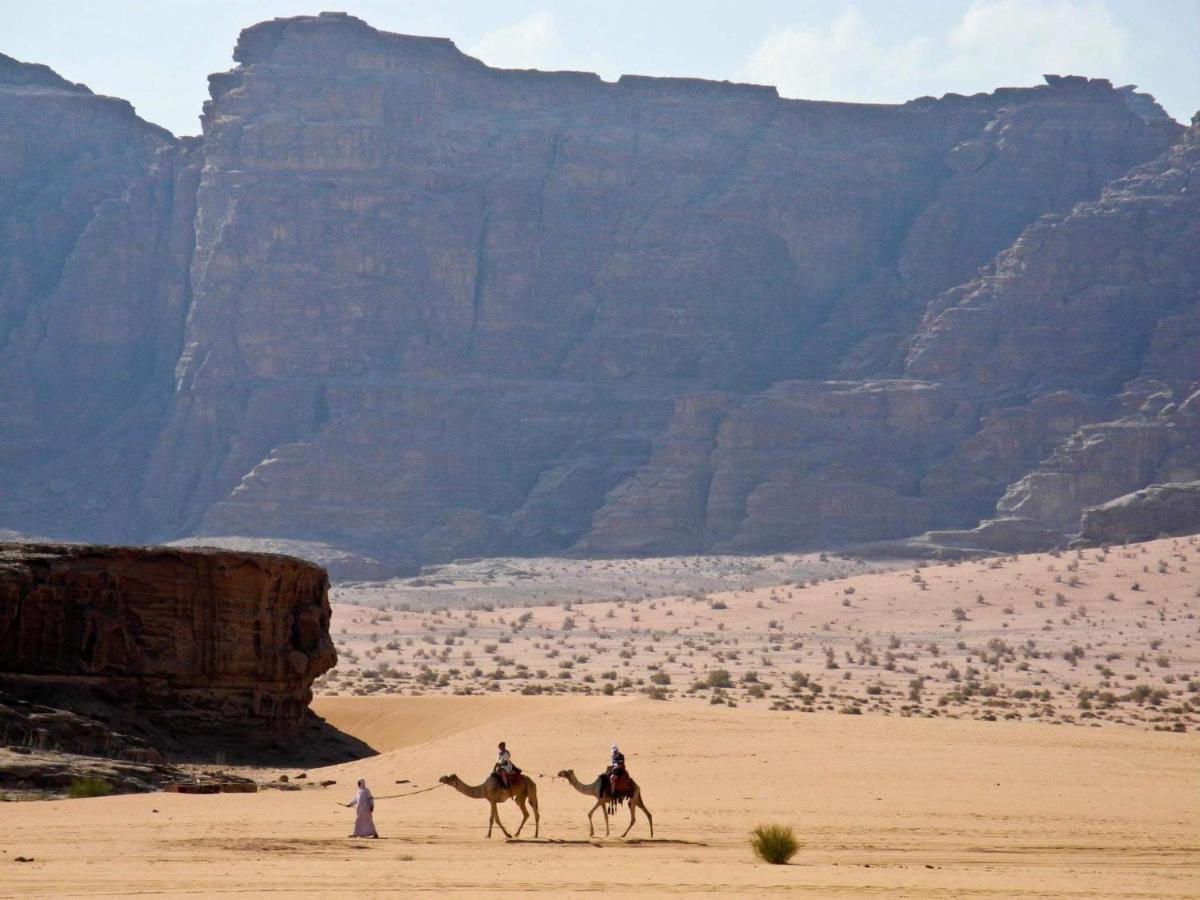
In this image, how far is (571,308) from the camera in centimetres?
11381

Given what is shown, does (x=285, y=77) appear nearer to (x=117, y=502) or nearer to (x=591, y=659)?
(x=117, y=502)

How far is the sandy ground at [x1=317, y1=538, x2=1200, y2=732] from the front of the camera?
4112 centimetres

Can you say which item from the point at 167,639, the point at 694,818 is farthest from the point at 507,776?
the point at 167,639

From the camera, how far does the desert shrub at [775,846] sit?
1812cm

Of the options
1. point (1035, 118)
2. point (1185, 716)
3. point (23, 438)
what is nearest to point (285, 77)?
point (23, 438)

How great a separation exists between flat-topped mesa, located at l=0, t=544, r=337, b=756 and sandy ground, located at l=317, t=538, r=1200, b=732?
9488 mm

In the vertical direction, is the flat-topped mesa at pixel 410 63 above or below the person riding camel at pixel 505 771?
above

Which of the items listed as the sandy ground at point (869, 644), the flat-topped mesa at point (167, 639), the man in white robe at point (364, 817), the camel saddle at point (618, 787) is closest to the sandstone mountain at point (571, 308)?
the sandy ground at point (869, 644)

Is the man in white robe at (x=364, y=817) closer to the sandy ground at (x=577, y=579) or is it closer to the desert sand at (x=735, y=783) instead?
the desert sand at (x=735, y=783)

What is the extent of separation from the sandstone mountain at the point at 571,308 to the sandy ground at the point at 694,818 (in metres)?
58.8

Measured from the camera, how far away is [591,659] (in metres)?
52.3

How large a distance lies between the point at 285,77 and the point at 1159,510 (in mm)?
57987

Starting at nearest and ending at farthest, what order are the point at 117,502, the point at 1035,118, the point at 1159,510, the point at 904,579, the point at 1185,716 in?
the point at 1185,716 → the point at 904,579 → the point at 1159,510 → the point at 117,502 → the point at 1035,118

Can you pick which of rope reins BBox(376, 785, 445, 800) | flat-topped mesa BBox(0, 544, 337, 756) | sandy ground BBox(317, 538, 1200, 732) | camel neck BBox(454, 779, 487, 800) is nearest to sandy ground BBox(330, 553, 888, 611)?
sandy ground BBox(317, 538, 1200, 732)
